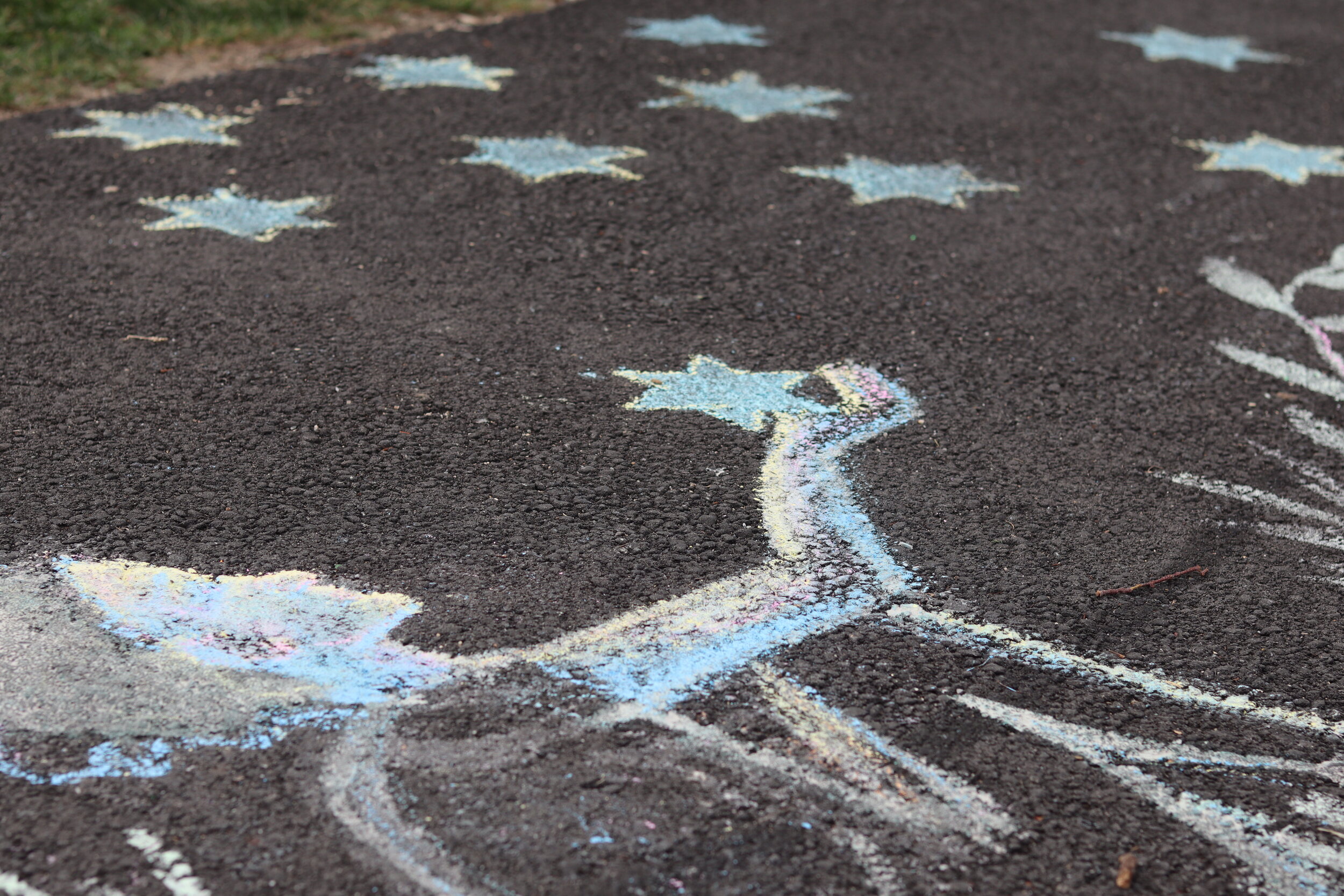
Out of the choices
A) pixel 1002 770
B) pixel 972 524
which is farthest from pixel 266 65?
pixel 1002 770

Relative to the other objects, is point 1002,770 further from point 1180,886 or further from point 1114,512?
point 1114,512

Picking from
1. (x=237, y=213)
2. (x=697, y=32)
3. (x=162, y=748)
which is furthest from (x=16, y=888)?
(x=697, y=32)

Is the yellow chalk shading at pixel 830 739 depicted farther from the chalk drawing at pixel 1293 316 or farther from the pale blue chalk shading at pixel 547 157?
the pale blue chalk shading at pixel 547 157

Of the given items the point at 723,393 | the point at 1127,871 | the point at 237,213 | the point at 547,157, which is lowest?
the point at 1127,871

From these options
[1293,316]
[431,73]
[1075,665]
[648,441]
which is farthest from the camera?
[431,73]

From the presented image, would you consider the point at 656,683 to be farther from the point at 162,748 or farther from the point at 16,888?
the point at 16,888

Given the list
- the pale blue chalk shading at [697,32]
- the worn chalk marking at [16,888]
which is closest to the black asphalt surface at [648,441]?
the worn chalk marking at [16,888]

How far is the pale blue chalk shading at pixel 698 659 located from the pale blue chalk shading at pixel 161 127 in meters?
3.29

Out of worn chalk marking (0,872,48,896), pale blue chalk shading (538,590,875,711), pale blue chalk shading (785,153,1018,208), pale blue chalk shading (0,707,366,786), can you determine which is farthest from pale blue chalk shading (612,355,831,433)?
worn chalk marking (0,872,48,896)

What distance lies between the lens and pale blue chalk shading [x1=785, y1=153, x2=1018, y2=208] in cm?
482

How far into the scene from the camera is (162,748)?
7.03 ft

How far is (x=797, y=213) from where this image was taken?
4570mm

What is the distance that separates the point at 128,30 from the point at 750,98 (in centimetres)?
297

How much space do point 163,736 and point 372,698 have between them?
1.19ft
